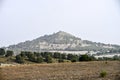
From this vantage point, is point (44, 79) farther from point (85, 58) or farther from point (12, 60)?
point (12, 60)

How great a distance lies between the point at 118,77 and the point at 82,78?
2.45 m

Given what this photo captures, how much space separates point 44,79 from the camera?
23422 millimetres

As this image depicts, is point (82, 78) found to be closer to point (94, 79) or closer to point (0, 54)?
point (94, 79)

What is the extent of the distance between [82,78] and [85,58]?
1158 inches

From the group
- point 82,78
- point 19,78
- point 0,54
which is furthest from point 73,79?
point 0,54

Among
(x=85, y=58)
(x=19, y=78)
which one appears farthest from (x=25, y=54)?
(x=19, y=78)

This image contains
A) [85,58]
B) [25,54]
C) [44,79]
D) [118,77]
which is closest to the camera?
[118,77]

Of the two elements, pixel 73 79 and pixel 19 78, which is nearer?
pixel 73 79

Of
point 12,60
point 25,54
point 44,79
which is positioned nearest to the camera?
point 44,79

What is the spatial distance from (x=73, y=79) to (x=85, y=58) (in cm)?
2985

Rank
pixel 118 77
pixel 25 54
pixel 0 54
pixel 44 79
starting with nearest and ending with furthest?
pixel 118 77
pixel 44 79
pixel 25 54
pixel 0 54

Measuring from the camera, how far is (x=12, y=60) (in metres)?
61.2

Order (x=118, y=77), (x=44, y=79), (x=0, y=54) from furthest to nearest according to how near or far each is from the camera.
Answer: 1. (x=0, y=54)
2. (x=44, y=79)
3. (x=118, y=77)

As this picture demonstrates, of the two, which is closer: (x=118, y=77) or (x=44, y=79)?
(x=118, y=77)
